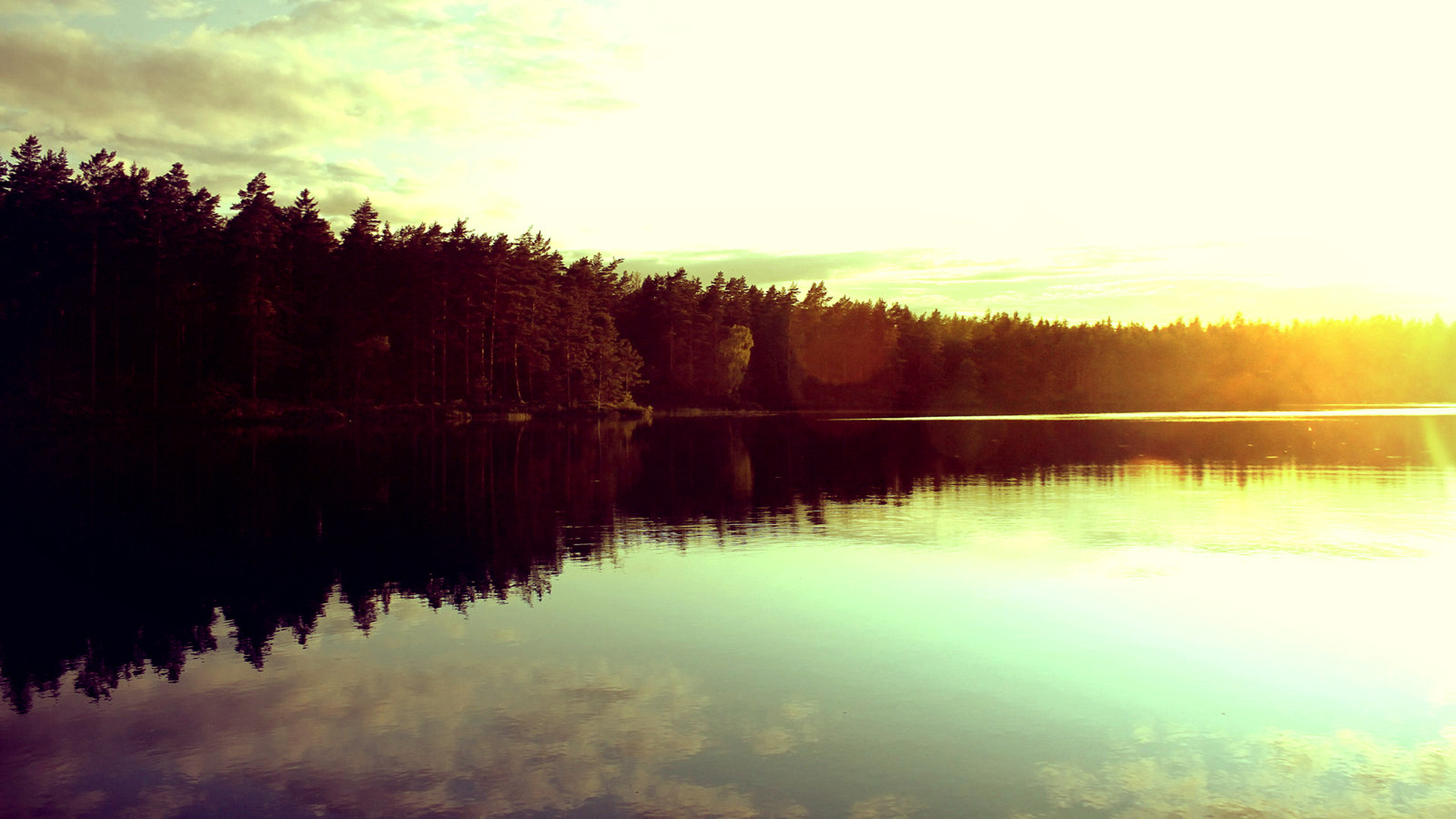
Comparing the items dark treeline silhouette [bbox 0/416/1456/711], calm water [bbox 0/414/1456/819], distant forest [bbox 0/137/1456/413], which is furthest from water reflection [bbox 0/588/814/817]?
distant forest [bbox 0/137/1456/413]

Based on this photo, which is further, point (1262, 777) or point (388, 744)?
point (388, 744)

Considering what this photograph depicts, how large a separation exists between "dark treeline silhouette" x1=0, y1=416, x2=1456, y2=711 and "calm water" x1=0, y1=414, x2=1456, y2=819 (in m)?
0.17

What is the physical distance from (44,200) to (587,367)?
5635 centimetres

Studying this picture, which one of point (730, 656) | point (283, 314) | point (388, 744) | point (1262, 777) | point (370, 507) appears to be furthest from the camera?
point (283, 314)

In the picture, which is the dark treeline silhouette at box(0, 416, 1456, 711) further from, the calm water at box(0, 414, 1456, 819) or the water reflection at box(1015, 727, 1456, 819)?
the water reflection at box(1015, 727, 1456, 819)

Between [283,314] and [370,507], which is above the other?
[283,314]

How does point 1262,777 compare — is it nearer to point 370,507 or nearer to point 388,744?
point 388,744

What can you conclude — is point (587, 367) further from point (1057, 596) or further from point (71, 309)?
point (1057, 596)

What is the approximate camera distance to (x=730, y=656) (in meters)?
13.9

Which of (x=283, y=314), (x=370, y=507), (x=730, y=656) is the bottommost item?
(x=370, y=507)

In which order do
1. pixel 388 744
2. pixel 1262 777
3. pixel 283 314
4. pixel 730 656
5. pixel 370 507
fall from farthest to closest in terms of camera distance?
pixel 283 314
pixel 370 507
pixel 730 656
pixel 388 744
pixel 1262 777

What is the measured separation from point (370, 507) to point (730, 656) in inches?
792

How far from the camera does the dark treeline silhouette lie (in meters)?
16.7

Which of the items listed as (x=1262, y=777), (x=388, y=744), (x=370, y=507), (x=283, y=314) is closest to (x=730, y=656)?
(x=388, y=744)
